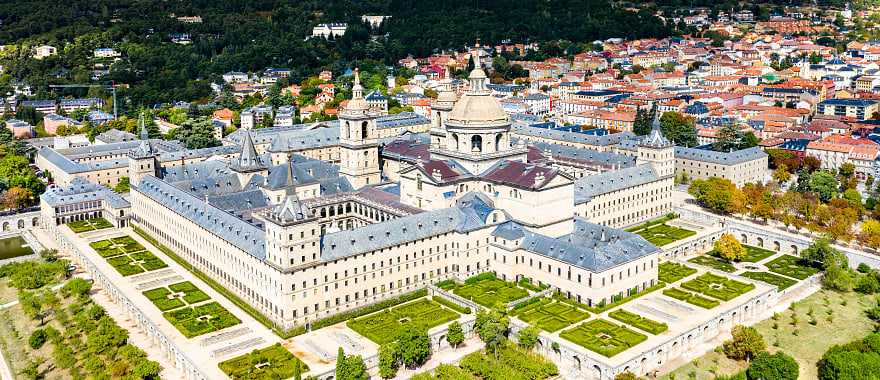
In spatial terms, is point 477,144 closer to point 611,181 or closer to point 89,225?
point 611,181

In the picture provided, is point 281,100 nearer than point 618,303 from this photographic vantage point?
No

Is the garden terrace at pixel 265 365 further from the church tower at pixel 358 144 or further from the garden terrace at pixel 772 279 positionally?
the garden terrace at pixel 772 279

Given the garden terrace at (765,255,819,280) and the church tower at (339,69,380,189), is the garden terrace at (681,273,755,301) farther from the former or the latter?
the church tower at (339,69,380,189)

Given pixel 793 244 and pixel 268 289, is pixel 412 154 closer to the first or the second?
pixel 268 289

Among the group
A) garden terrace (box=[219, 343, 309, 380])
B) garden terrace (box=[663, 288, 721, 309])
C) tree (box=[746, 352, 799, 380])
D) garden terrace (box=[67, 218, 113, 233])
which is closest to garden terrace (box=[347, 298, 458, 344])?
garden terrace (box=[219, 343, 309, 380])

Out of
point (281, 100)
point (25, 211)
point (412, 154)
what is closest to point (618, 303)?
point (412, 154)

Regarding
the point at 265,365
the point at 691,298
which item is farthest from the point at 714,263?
the point at 265,365

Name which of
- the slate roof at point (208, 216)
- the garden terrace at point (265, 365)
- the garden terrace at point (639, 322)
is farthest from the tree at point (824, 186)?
the garden terrace at point (265, 365)
